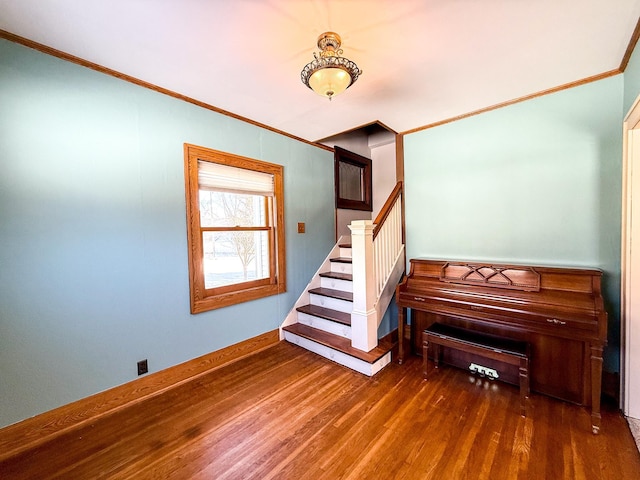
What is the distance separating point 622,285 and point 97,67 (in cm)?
403

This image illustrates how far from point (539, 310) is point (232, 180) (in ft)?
9.28

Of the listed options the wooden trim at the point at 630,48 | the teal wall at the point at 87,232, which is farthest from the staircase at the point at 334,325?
the wooden trim at the point at 630,48

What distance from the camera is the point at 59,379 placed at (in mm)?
1819

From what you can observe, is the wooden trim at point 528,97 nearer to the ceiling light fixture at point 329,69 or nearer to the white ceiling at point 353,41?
the white ceiling at point 353,41

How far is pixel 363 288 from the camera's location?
2553 millimetres

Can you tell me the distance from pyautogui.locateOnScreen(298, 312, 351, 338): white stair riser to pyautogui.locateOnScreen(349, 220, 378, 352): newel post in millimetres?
267

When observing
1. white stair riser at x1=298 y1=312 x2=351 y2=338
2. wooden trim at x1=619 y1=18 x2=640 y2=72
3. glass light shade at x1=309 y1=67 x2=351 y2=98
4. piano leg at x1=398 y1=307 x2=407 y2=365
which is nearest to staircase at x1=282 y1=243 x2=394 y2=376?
white stair riser at x1=298 y1=312 x2=351 y2=338

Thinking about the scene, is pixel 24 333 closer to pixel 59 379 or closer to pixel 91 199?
pixel 59 379

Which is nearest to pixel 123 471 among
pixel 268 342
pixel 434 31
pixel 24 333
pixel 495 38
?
pixel 24 333

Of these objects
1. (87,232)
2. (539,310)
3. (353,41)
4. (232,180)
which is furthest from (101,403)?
(539,310)

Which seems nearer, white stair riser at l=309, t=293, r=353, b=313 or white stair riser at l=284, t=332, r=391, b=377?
white stair riser at l=284, t=332, r=391, b=377

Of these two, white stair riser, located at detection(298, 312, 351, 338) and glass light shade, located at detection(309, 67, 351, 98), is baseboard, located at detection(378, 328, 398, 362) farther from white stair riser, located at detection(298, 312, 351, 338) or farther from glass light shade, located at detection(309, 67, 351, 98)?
glass light shade, located at detection(309, 67, 351, 98)

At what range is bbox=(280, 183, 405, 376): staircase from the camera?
2.55 meters

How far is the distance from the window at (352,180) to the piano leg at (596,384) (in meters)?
2.96
